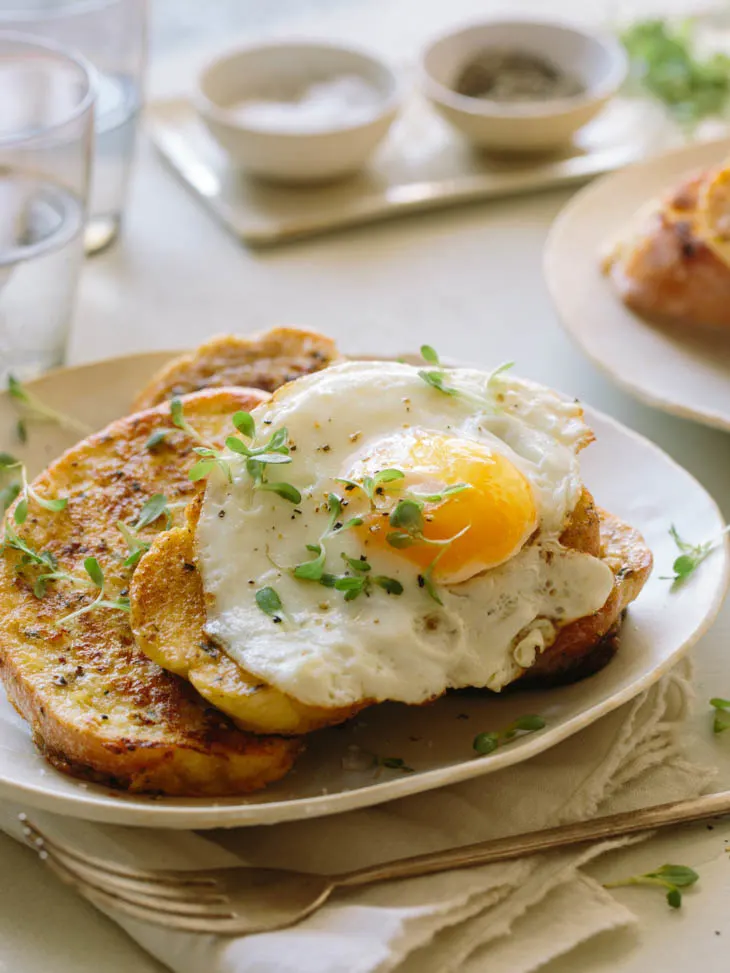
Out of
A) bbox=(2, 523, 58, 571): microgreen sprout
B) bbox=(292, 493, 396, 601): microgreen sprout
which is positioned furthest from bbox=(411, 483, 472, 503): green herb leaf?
bbox=(2, 523, 58, 571): microgreen sprout

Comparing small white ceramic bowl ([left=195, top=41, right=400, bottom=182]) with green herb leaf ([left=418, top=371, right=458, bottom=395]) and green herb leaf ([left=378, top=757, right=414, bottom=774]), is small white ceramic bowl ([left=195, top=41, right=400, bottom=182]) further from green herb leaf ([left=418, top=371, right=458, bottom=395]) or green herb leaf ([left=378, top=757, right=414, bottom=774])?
green herb leaf ([left=378, top=757, right=414, bottom=774])

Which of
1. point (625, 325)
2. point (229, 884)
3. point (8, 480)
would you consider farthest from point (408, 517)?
point (625, 325)

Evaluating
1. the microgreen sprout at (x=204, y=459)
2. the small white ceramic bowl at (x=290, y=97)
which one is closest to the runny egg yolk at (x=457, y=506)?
the microgreen sprout at (x=204, y=459)

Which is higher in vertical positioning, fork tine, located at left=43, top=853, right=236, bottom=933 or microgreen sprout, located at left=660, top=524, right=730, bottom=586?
microgreen sprout, located at left=660, top=524, right=730, bottom=586

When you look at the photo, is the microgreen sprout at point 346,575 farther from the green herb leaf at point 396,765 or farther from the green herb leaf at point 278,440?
the green herb leaf at point 396,765

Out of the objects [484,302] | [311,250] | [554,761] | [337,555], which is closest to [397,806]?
[554,761]

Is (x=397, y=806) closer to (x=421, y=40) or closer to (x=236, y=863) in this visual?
(x=236, y=863)

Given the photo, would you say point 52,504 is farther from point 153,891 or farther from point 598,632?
point 598,632
